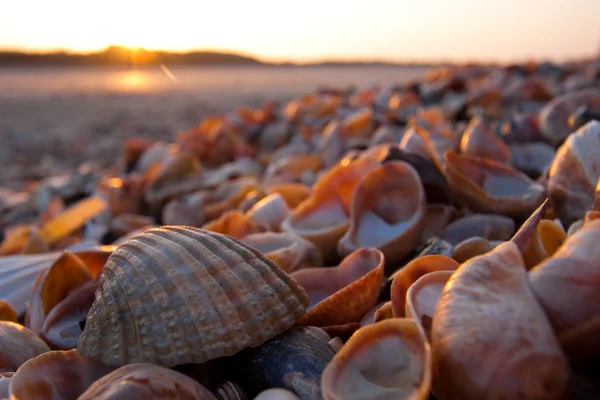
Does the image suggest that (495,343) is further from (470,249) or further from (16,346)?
(16,346)

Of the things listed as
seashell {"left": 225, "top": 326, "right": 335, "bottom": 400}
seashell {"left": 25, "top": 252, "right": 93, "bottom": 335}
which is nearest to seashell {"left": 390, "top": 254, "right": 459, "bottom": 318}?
seashell {"left": 225, "top": 326, "right": 335, "bottom": 400}

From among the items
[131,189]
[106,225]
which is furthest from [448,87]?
[106,225]

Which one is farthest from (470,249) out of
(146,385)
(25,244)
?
(25,244)

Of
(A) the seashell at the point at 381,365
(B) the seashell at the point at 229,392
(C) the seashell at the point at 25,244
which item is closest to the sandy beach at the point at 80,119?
(C) the seashell at the point at 25,244

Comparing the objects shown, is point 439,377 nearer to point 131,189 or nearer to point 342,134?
point 342,134

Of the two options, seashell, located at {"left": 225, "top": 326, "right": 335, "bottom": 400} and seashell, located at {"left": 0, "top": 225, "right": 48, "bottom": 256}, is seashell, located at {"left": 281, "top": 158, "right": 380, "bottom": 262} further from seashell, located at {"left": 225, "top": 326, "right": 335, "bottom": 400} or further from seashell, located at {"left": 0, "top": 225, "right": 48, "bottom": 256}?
seashell, located at {"left": 0, "top": 225, "right": 48, "bottom": 256}

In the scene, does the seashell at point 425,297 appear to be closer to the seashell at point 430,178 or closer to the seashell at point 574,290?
the seashell at point 574,290
